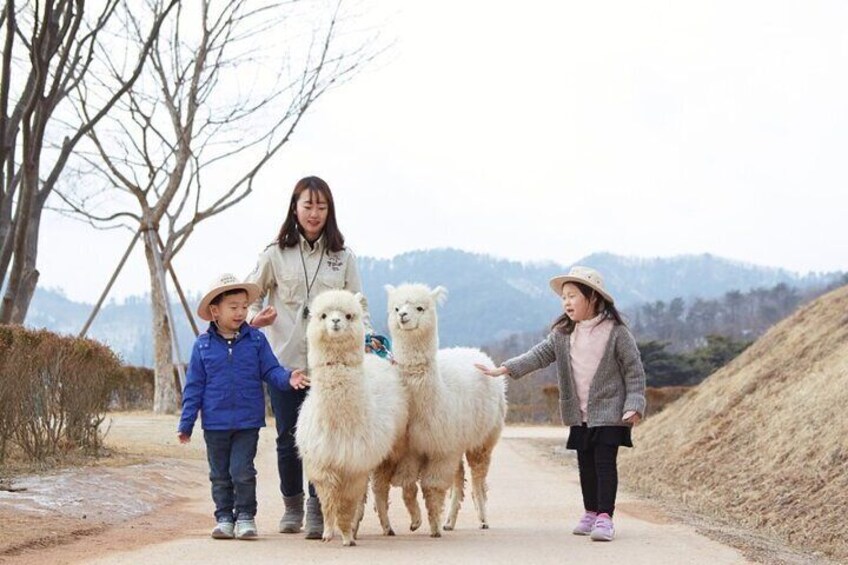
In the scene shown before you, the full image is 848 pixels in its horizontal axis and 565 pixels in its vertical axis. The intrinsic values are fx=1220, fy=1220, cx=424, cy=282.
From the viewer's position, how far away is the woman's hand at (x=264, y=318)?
829 centimetres

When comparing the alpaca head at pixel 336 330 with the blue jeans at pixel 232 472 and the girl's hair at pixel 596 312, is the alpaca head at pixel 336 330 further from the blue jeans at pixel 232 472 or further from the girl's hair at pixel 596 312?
the girl's hair at pixel 596 312

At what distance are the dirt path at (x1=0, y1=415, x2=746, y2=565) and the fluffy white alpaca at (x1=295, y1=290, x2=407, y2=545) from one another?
32 centimetres

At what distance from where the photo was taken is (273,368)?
→ 8.09 metres

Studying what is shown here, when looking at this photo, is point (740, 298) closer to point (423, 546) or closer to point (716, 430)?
point (716, 430)

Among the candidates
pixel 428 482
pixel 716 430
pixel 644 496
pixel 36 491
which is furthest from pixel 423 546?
pixel 716 430

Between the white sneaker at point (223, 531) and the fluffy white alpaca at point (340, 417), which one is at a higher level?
the fluffy white alpaca at point (340, 417)

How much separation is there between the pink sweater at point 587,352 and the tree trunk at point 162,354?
1933 centimetres

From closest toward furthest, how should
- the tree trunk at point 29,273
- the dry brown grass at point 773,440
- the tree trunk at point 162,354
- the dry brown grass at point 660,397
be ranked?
the dry brown grass at point 773,440, the tree trunk at point 29,273, the tree trunk at point 162,354, the dry brown grass at point 660,397

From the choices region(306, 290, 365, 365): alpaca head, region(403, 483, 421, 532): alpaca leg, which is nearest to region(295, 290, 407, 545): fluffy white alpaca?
region(306, 290, 365, 365): alpaca head

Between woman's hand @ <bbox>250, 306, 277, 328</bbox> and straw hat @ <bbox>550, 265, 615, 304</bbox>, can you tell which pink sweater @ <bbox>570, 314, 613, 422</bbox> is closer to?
straw hat @ <bbox>550, 265, 615, 304</bbox>

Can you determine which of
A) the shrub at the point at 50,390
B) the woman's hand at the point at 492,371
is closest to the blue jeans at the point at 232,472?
the woman's hand at the point at 492,371

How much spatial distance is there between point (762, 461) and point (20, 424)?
7.06 metres

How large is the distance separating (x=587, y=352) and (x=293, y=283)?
214cm

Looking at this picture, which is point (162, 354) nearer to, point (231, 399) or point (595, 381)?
point (231, 399)
